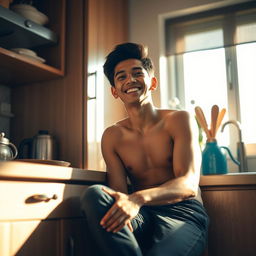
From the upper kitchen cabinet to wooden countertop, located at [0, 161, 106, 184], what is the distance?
631 mm

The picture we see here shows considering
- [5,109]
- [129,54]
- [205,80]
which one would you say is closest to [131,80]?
[129,54]

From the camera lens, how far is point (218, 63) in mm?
2363

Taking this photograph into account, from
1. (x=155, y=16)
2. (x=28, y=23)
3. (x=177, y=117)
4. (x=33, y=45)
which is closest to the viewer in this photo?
(x=177, y=117)

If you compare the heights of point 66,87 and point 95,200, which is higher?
point 66,87

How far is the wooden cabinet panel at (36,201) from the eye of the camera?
3.85 feet

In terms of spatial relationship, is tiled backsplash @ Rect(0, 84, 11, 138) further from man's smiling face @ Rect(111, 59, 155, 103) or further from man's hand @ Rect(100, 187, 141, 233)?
man's hand @ Rect(100, 187, 141, 233)

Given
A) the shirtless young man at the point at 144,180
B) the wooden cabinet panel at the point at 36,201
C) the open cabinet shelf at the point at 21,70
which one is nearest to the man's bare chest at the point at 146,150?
the shirtless young man at the point at 144,180

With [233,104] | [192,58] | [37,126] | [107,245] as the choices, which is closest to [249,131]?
[233,104]

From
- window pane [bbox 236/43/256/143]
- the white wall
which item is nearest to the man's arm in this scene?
the white wall

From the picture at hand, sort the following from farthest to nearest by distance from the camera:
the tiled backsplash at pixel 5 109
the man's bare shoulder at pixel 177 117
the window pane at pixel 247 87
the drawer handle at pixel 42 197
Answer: the window pane at pixel 247 87 → the tiled backsplash at pixel 5 109 → the man's bare shoulder at pixel 177 117 → the drawer handle at pixel 42 197

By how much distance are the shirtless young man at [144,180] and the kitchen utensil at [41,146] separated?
1.07 feet

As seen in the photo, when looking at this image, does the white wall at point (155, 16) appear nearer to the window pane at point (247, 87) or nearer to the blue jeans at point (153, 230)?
the window pane at point (247, 87)

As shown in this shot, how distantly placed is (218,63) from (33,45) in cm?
109

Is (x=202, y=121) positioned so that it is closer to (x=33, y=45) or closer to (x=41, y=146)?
(x=41, y=146)
